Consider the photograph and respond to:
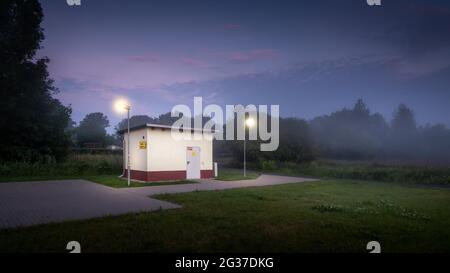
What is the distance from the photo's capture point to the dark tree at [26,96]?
27.7 meters

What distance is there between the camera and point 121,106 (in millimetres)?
15820

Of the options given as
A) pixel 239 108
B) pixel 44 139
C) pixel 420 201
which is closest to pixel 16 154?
pixel 44 139

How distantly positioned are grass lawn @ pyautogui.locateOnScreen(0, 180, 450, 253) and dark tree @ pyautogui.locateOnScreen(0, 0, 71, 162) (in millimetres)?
23191

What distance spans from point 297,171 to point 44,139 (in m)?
25.6

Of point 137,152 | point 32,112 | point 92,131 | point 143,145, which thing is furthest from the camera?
point 92,131

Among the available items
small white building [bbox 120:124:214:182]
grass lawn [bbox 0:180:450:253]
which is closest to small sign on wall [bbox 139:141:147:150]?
small white building [bbox 120:124:214:182]

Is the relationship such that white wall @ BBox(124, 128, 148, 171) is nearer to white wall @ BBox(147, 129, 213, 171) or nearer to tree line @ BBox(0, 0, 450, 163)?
white wall @ BBox(147, 129, 213, 171)

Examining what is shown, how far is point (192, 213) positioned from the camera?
8898 millimetres

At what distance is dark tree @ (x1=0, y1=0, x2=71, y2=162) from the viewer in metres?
27.7

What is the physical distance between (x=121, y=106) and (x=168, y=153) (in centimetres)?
454

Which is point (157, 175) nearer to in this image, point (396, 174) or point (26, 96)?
point (396, 174)

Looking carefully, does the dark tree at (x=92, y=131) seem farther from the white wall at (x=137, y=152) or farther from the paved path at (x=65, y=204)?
the paved path at (x=65, y=204)

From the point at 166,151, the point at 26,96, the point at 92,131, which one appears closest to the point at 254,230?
the point at 166,151
